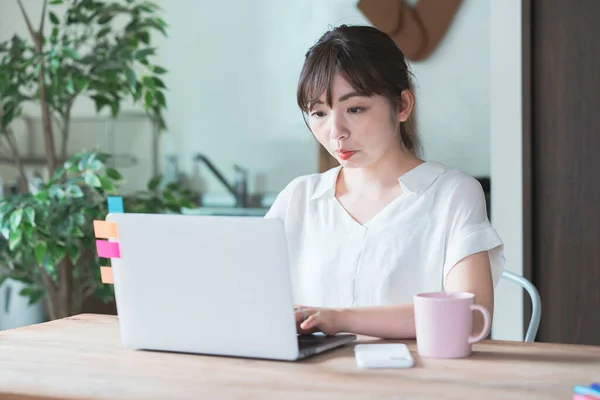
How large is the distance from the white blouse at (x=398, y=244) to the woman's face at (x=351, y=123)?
0.13m

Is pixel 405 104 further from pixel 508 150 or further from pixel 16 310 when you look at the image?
pixel 16 310

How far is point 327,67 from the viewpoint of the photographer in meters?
1.68

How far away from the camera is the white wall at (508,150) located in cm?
319

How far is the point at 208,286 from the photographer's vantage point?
1.27 metres

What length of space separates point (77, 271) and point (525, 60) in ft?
5.95

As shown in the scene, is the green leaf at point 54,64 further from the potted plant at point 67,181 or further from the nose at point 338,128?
the nose at point 338,128

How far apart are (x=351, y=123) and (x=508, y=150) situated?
168 cm

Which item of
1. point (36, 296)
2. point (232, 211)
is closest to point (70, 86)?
point (36, 296)

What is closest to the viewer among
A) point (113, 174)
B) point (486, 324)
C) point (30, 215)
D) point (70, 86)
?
point (486, 324)

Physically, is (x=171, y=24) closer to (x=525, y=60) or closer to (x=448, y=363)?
(x=525, y=60)

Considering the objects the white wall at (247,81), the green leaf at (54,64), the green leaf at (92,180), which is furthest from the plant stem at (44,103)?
the white wall at (247,81)

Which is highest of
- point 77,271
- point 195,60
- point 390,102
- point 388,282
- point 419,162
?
point 195,60

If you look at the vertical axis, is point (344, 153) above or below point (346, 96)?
below

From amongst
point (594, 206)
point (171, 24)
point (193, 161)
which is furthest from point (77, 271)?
point (594, 206)
